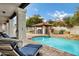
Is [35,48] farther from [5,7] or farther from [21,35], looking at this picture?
[5,7]

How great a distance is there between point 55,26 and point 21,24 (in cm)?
52

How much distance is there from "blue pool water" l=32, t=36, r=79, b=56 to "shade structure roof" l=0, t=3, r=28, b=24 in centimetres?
52

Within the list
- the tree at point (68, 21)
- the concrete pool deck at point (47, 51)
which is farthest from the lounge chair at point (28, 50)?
the tree at point (68, 21)

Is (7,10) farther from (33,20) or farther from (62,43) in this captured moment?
(62,43)

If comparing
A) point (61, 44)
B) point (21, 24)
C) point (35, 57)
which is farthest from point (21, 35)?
point (61, 44)

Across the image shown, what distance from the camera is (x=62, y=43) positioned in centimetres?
310

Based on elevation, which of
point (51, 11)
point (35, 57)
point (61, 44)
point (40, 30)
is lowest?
point (35, 57)

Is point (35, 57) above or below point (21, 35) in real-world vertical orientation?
below

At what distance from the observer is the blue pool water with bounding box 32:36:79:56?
306cm

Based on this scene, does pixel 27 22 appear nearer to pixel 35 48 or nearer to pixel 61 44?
pixel 35 48

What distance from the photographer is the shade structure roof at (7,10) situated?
308cm

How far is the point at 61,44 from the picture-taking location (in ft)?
10.2

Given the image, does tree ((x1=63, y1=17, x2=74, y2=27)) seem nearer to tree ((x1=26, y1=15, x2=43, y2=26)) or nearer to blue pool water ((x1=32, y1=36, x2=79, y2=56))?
blue pool water ((x1=32, y1=36, x2=79, y2=56))

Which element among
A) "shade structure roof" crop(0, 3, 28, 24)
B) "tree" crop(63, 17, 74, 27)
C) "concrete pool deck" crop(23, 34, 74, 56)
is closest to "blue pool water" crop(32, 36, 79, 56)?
"concrete pool deck" crop(23, 34, 74, 56)
